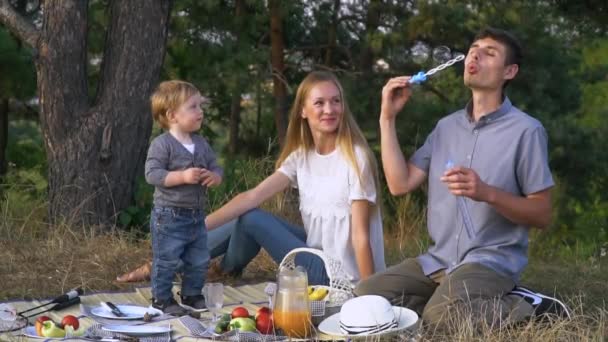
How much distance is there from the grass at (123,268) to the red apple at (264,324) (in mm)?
523

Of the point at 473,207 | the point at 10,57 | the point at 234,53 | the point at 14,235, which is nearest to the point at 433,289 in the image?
the point at 473,207

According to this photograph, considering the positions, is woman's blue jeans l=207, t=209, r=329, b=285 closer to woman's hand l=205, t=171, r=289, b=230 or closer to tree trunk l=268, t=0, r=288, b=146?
woman's hand l=205, t=171, r=289, b=230

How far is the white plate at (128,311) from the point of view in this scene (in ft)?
12.2

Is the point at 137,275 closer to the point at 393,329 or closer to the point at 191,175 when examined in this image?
the point at 191,175

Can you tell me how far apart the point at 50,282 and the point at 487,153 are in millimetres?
2034

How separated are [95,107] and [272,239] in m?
2.15

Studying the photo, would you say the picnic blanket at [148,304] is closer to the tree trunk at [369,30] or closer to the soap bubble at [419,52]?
the soap bubble at [419,52]

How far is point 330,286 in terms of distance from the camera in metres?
3.82

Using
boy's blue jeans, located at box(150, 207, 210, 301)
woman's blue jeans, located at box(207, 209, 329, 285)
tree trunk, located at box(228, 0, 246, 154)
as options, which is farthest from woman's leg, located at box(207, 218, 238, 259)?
tree trunk, located at box(228, 0, 246, 154)

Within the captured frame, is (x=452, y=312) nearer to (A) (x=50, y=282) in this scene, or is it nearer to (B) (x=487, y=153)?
(B) (x=487, y=153)

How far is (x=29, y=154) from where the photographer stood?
10602 mm

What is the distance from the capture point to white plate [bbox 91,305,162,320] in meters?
3.73

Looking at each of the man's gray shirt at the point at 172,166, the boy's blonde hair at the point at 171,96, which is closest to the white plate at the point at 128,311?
the man's gray shirt at the point at 172,166

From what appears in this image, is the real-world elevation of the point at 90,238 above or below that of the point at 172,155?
below
